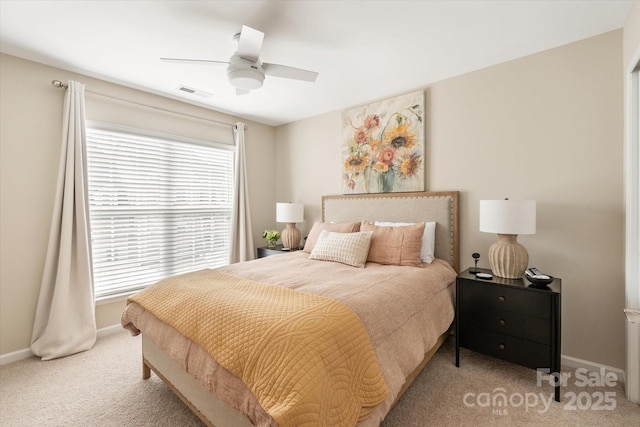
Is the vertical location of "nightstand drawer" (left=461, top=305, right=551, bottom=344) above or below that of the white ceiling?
below

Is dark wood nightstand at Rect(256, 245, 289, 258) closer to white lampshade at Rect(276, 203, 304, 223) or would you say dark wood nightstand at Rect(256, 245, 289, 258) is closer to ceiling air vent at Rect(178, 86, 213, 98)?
white lampshade at Rect(276, 203, 304, 223)

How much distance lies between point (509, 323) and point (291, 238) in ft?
8.45

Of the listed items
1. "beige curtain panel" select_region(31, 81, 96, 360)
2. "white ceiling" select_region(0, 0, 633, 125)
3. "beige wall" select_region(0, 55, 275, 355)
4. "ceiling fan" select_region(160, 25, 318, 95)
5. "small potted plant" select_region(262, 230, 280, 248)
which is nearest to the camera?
"white ceiling" select_region(0, 0, 633, 125)

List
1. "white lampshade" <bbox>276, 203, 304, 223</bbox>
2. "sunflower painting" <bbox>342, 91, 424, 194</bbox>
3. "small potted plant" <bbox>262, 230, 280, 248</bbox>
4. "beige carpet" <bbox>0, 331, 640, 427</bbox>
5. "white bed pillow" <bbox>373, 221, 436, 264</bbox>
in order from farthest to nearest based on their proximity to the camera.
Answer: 1. "small potted plant" <bbox>262, 230, 280, 248</bbox>
2. "white lampshade" <bbox>276, 203, 304, 223</bbox>
3. "sunflower painting" <bbox>342, 91, 424, 194</bbox>
4. "white bed pillow" <bbox>373, 221, 436, 264</bbox>
5. "beige carpet" <bbox>0, 331, 640, 427</bbox>

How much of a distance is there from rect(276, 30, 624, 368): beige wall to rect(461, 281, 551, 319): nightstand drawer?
1.93 ft

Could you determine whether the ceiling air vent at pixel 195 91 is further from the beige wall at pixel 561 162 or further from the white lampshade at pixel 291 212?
the beige wall at pixel 561 162

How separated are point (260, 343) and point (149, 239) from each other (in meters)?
2.67

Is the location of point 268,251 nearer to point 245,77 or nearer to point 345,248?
point 345,248

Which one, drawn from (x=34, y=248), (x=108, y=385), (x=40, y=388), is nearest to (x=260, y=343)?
(x=108, y=385)

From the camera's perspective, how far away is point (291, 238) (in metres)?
3.94

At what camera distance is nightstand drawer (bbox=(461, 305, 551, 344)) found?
1974mm

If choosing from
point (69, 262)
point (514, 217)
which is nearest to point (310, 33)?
point (514, 217)

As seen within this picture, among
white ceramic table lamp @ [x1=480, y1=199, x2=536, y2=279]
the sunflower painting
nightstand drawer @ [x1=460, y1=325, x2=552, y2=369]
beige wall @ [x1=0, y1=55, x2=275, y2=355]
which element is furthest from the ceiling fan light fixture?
nightstand drawer @ [x1=460, y1=325, x2=552, y2=369]

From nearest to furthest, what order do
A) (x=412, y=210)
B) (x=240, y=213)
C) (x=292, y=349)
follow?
(x=292, y=349) → (x=412, y=210) → (x=240, y=213)
